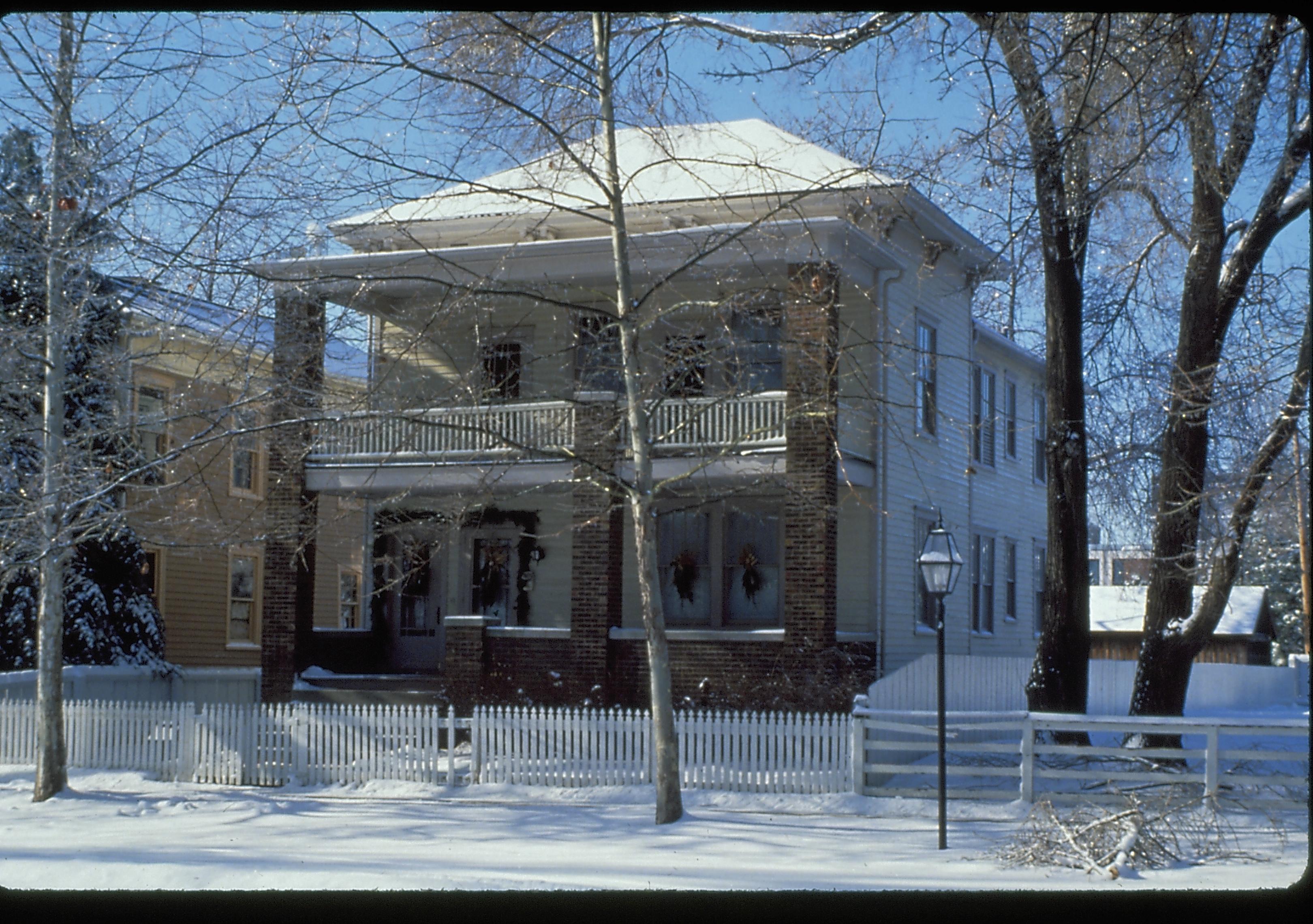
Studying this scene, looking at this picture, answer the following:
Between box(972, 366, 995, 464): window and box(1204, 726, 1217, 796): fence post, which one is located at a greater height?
box(972, 366, 995, 464): window

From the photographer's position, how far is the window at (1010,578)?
26.8 m

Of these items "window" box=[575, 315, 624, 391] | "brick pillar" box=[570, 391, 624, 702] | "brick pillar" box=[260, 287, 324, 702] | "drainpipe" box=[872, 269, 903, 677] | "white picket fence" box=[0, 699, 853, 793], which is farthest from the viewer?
"brick pillar" box=[260, 287, 324, 702]

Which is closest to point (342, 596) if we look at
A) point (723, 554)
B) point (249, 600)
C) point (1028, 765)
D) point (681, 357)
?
point (249, 600)

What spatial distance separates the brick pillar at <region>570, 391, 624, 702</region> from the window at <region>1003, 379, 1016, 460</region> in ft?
35.0

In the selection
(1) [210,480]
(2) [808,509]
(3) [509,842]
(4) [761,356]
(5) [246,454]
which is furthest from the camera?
(5) [246,454]

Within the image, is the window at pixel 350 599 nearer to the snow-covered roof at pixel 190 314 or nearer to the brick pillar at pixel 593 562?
the brick pillar at pixel 593 562

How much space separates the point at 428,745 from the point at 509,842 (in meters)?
4.24

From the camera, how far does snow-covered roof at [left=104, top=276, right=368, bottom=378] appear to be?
14.3 m

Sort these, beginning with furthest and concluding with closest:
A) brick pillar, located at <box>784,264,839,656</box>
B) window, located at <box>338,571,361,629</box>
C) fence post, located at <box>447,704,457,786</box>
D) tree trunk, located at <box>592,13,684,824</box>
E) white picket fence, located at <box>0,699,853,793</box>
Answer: window, located at <box>338,571,361,629</box> → brick pillar, located at <box>784,264,839,656</box> → fence post, located at <box>447,704,457,786</box> → white picket fence, located at <box>0,699,853,793</box> → tree trunk, located at <box>592,13,684,824</box>

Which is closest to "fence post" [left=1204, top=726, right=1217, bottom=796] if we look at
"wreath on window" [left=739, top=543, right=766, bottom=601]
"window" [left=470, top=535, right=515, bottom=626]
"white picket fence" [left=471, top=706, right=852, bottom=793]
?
"white picket fence" [left=471, top=706, right=852, bottom=793]

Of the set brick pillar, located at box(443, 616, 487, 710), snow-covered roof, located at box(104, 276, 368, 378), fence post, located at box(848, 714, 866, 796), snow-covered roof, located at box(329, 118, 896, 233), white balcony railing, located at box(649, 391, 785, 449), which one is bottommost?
fence post, located at box(848, 714, 866, 796)

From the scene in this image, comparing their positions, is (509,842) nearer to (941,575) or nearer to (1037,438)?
(941,575)

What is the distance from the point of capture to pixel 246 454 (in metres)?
26.2

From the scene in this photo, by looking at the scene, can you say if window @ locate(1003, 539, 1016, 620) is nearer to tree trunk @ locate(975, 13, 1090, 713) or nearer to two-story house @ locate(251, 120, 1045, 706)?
two-story house @ locate(251, 120, 1045, 706)
